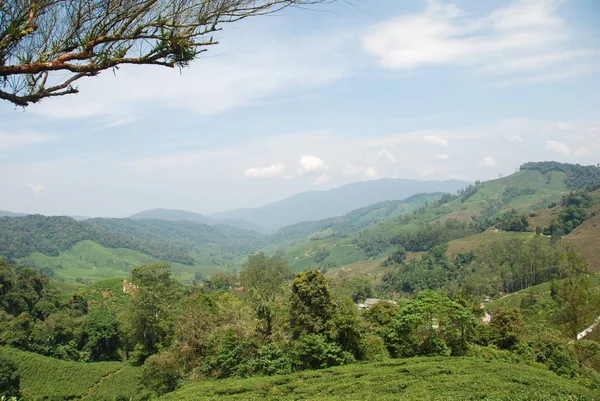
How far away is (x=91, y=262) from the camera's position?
174m

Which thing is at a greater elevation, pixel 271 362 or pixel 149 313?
pixel 149 313

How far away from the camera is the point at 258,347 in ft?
79.5

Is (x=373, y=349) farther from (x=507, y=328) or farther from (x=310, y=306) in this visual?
(x=507, y=328)

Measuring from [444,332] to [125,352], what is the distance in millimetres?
40604

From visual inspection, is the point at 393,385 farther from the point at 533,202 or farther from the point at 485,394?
the point at 533,202

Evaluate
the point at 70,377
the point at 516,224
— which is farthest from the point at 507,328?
the point at 516,224

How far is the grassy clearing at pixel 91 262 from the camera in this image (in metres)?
152

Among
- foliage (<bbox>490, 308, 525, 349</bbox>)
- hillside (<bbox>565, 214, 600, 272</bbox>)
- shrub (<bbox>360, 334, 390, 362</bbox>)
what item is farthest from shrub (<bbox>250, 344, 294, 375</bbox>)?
hillside (<bbox>565, 214, 600, 272</bbox>)

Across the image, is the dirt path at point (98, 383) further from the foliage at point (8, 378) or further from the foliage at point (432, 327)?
the foliage at point (432, 327)

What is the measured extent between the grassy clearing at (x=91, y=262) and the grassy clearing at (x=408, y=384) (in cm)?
14109

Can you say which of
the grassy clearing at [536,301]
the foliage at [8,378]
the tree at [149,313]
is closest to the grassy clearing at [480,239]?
the grassy clearing at [536,301]

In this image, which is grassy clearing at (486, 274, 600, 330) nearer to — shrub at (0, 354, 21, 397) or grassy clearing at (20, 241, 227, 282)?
shrub at (0, 354, 21, 397)

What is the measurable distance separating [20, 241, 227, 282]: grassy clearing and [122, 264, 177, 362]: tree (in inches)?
4585

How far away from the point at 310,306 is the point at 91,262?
181 metres
